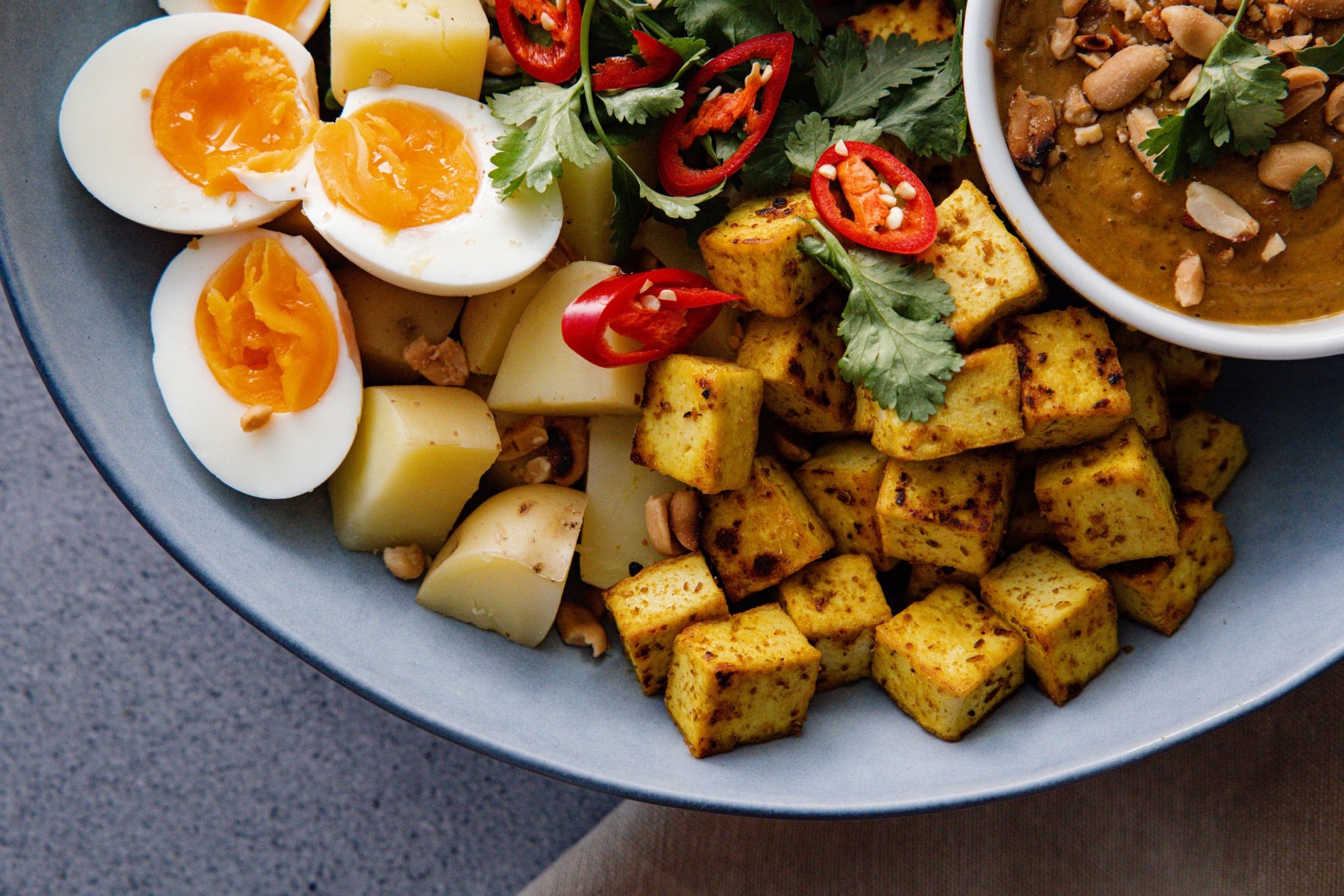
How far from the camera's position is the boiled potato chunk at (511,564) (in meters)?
1.65

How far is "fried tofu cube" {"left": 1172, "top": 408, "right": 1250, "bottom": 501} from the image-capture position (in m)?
1.76

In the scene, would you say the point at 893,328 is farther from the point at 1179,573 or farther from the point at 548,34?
the point at 548,34

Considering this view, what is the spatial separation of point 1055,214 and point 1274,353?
0.37 metres

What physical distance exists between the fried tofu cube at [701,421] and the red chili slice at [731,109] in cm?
31

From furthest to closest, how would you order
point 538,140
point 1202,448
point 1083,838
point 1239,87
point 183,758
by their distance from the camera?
1. point 183,758
2. point 1083,838
3. point 1202,448
4. point 538,140
5. point 1239,87

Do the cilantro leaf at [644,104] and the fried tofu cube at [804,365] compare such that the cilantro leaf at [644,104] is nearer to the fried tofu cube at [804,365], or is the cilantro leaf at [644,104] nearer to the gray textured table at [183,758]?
the fried tofu cube at [804,365]

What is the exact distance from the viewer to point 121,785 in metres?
2.04

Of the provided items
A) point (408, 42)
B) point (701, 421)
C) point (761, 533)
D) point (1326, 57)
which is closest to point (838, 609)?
point (761, 533)

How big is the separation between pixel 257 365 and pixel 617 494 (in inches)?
25.3

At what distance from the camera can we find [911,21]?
1672mm

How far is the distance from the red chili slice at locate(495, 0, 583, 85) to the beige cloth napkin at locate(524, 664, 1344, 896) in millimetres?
1393

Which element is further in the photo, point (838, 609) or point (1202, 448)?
point (1202, 448)

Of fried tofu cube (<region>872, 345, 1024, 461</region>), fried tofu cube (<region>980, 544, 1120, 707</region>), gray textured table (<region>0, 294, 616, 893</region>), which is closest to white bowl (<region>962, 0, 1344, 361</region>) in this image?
fried tofu cube (<region>872, 345, 1024, 461</region>)

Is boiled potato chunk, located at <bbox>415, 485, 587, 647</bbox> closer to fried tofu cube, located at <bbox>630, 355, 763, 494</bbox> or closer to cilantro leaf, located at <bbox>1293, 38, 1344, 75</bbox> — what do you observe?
fried tofu cube, located at <bbox>630, 355, 763, 494</bbox>
